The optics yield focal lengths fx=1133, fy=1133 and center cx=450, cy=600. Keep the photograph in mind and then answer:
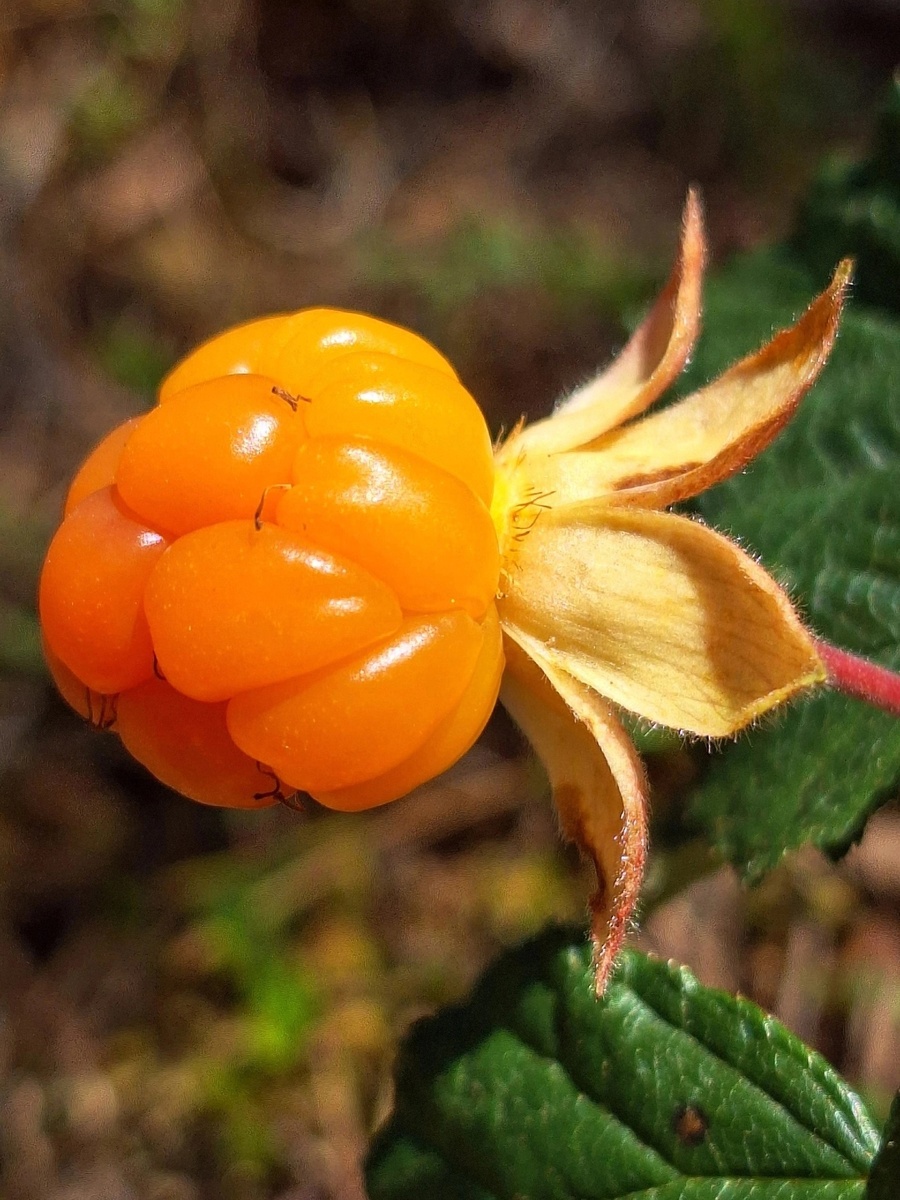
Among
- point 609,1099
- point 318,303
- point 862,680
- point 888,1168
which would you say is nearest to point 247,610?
point 862,680

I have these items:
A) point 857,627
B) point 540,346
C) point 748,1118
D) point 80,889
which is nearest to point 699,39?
point 540,346

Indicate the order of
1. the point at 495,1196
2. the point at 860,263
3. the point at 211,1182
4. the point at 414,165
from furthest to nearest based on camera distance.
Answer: the point at 414,165
the point at 211,1182
the point at 860,263
the point at 495,1196

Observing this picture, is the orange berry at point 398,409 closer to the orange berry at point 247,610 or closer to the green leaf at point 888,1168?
the orange berry at point 247,610

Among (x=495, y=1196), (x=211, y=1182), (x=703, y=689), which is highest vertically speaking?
(x=703, y=689)

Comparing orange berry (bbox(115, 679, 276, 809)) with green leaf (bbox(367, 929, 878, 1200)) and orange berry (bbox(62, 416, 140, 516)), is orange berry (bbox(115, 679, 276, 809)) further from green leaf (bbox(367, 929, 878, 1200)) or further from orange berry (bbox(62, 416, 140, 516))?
green leaf (bbox(367, 929, 878, 1200))

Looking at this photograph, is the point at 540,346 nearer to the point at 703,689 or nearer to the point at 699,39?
the point at 699,39

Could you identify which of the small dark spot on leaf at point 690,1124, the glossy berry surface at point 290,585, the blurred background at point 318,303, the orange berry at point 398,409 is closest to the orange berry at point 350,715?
the glossy berry surface at point 290,585

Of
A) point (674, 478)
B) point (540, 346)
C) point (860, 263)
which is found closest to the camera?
point (674, 478)
